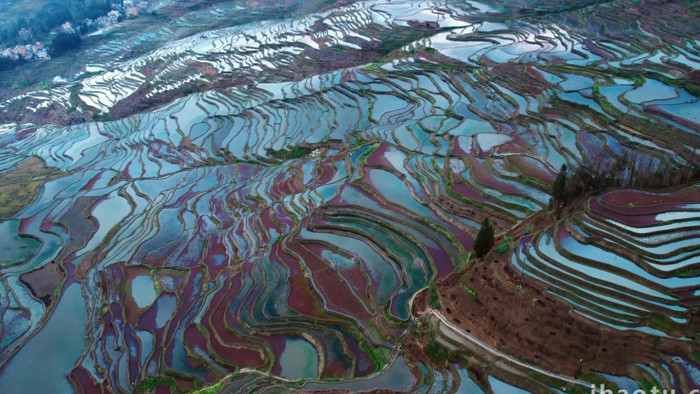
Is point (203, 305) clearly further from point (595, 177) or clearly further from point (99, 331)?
point (595, 177)

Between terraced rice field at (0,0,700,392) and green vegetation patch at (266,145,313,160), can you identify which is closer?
terraced rice field at (0,0,700,392)

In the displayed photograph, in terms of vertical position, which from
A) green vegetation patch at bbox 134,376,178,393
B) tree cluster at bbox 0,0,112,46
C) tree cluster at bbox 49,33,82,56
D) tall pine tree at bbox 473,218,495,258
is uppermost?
tree cluster at bbox 0,0,112,46

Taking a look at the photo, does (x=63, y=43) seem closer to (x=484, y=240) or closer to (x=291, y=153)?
(x=291, y=153)

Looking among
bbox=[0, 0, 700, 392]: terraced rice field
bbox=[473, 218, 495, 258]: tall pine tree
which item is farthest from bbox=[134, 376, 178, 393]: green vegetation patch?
bbox=[473, 218, 495, 258]: tall pine tree

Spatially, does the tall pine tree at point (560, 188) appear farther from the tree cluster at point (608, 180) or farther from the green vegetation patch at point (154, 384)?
the green vegetation patch at point (154, 384)

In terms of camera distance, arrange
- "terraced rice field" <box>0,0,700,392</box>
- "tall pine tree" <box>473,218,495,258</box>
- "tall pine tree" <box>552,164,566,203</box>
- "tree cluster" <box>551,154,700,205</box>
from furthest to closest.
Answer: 1. "tree cluster" <box>551,154,700,205</box>
2. "tall pine tree" <box>552,164,566,203</box>
3. "tall pine tree" <box>473,218,495,258</box>
4. "terraced rice field" <box>0,0,700,392</box>

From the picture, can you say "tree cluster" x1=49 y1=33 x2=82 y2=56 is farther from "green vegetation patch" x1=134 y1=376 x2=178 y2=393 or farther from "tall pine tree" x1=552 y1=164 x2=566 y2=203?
"tall pine tree" x1=552 y1=164 x2=566 y2=203

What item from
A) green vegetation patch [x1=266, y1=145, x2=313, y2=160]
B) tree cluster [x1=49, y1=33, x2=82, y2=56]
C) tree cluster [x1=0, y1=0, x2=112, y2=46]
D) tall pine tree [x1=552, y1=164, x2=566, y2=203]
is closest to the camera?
tall pine tree [x1=552, y1=164, x2=566, y2=203]
